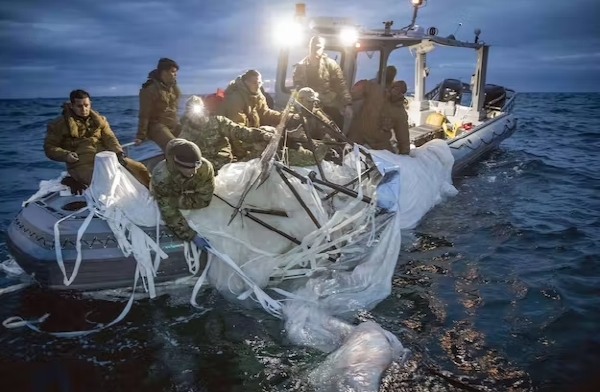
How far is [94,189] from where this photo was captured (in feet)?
15.9

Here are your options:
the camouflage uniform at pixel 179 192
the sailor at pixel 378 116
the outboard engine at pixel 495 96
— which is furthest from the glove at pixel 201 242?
the outboard engine at pixel 495 96

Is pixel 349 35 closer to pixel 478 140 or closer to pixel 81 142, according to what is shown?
pixel 478 140

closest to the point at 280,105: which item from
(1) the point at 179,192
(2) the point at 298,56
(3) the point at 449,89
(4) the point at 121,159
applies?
(2) the point at 298,56

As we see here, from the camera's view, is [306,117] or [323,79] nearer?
[306,117]

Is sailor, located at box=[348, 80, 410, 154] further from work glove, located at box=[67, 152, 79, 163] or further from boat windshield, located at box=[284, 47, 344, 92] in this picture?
work glove, located at box=[67, 152, 79, 163]

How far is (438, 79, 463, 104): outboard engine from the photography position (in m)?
14.7

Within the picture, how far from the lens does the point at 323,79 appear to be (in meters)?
7.57

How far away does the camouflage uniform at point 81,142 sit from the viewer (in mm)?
5387

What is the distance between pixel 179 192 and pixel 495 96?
13.7 meters

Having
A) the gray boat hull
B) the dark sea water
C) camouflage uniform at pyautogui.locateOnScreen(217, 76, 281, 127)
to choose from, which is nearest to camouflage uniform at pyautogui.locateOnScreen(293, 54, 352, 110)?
camouflage uniform at pyautogui.locateOnScreen(217, 76, 281, 127)

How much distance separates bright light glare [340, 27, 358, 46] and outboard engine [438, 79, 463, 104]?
7.23 metres

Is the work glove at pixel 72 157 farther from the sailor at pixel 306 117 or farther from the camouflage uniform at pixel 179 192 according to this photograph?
the sailor at pixel 306 117

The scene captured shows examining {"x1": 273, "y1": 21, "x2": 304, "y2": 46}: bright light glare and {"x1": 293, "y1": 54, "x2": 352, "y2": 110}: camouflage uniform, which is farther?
{"x1": 273, "y1": 21, "x2": 304, "y2": 46}: bright light glare

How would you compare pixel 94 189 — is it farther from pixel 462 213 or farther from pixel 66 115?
pixel 462 213
